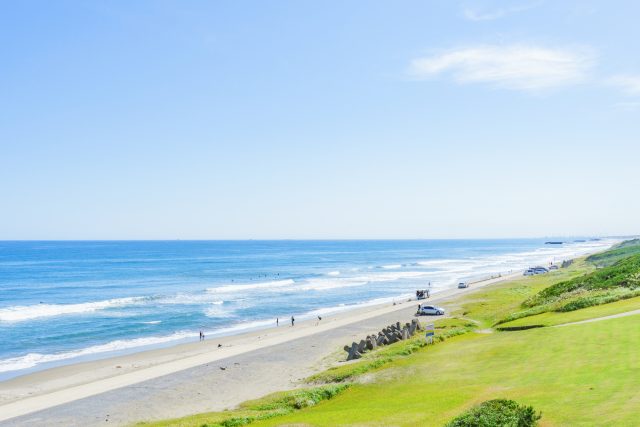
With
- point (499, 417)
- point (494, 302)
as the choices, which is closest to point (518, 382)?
point (499, 417)

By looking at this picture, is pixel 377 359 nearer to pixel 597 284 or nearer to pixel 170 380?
pixel 170 380

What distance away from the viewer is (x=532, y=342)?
30.2 m

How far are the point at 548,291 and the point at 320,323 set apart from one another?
85.2 ft

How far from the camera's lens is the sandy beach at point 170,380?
102ft

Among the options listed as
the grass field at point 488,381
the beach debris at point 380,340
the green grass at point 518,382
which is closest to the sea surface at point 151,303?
the beach debris at point 380,340

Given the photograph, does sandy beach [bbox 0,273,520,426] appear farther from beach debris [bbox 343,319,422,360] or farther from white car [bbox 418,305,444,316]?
white car [bbox 418,305,444,316]

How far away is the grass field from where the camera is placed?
18.3m

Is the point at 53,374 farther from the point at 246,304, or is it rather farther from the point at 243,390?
the point at 246,304

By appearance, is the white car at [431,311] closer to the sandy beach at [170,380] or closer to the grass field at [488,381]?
the sandy beach at [170,380]

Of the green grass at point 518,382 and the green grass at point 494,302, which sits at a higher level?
the green grass at point 518,382

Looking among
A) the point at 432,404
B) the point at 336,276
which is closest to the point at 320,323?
the point at 432,404

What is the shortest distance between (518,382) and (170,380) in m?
24.9

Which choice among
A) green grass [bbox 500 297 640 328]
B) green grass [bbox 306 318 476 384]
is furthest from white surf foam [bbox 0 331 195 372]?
green grass [bbox 500 297 640 328]

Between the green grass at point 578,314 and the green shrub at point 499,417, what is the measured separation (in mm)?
20735
